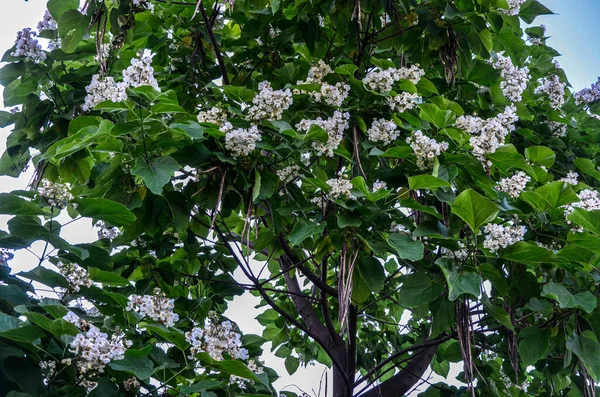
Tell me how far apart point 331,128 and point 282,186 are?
180mm

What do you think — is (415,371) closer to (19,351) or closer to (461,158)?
(461,158)

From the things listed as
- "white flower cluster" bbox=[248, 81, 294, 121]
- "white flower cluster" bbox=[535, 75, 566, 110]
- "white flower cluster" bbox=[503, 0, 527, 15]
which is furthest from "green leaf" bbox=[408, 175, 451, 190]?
"white flower cluster" bbox=[535, 75, 566, 110]

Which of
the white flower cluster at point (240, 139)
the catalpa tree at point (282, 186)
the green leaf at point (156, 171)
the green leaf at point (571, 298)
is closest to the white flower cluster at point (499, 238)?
the catalpa tree at point (282, 186)

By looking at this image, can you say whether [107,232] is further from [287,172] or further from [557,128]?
[557,128]

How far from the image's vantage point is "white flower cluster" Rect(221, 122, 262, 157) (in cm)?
136

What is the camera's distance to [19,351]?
1002mm

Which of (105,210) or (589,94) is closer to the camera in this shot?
(105,210)

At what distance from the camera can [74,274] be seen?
3.96ft

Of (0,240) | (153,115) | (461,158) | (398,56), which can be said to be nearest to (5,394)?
(0,240)

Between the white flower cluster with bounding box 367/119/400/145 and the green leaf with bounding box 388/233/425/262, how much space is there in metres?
0.26

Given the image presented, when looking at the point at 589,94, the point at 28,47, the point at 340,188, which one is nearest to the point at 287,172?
the point at 340,188

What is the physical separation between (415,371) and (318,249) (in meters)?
0.95

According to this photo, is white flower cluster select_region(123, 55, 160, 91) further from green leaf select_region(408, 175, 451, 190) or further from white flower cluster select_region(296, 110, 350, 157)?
green leaf select_region(408, 175, 451, 190)

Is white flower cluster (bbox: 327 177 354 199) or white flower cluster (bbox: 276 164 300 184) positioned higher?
white flower cluster (bbox: 276 164 300 184)
